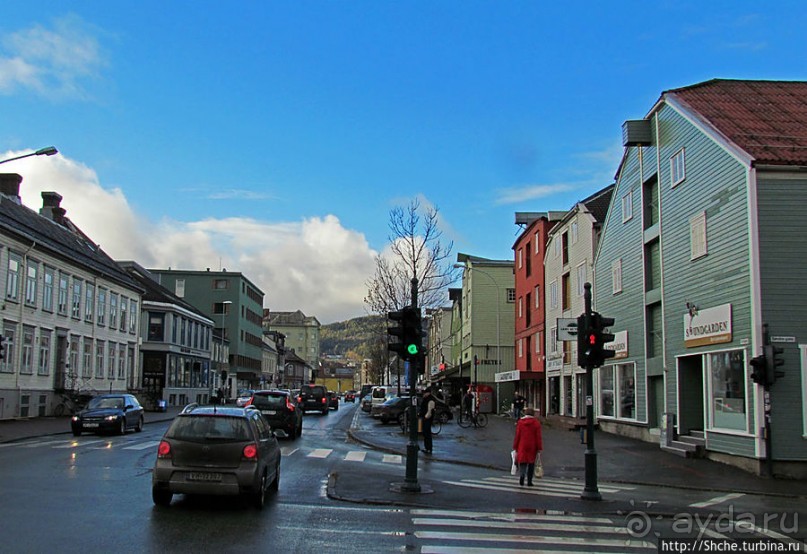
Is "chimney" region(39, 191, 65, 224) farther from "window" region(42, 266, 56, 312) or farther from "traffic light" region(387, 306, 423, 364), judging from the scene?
"traffic light" region(387, 306, 423, 364)

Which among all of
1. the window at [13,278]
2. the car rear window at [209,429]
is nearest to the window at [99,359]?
the window at [13,278]

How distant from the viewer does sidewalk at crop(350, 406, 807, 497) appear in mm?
17203

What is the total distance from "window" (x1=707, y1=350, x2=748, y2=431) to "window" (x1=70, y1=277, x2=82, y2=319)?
113 ft

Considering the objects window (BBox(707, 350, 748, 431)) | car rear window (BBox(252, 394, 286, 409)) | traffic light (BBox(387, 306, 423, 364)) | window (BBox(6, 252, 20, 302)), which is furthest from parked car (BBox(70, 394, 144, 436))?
window (BBox(707, 350, 748, 431))

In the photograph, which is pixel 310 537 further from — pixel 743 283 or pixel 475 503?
pixel 743 283

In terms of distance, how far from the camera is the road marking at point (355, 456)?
20656mm

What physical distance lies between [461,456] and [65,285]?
27.8m

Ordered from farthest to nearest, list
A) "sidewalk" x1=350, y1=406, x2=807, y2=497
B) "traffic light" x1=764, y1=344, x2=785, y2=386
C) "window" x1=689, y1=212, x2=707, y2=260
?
1. "window" x1=689, y1=212, x2=707, y2=260
2. "traffic light" x1=764, y1=344, x2=785, y2=386
3. "sidewalk" x1=350, y1=406, x2=807, y2=497

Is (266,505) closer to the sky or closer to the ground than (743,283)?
closer to the ground

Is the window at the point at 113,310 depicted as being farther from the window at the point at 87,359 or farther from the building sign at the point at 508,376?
the building sign at the point at 508,376

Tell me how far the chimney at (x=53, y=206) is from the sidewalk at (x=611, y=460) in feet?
104

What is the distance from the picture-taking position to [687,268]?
75.9 ft

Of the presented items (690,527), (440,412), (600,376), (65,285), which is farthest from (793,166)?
(65,285)

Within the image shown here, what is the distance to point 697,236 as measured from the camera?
22.3 meters
